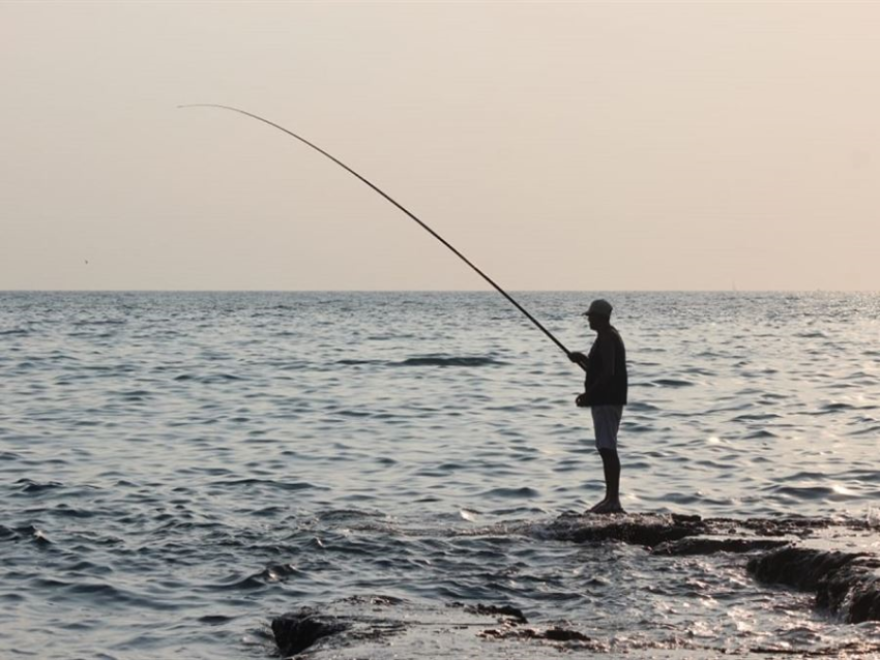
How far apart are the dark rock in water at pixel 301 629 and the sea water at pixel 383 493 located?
16 cm

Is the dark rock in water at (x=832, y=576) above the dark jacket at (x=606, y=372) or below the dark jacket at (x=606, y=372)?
below

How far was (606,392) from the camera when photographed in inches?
423

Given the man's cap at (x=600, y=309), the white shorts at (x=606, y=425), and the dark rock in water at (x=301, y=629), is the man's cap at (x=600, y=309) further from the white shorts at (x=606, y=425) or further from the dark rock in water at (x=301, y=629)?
the dark rock in water at (x=301, y=629)

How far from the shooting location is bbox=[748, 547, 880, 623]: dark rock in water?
6.89 m

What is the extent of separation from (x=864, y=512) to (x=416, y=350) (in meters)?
26.8

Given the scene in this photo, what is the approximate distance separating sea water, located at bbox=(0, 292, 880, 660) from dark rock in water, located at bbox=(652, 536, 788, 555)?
0.18 m

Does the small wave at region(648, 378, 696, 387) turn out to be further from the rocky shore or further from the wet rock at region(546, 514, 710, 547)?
the wet rock at region(546, 514, 710, 547)

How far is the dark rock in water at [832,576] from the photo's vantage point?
689 centimetres

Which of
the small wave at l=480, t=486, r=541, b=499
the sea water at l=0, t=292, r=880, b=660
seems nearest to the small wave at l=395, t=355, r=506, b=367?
the sea water at l=0, t=292, r=880, b=660

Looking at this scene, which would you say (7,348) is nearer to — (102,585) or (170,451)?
(170,451)

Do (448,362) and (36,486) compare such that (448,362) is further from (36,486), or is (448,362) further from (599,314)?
(599,314)

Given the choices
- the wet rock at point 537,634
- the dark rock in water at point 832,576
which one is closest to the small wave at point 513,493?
the dark rock in water at point 832,576

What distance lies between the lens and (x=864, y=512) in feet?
37.6

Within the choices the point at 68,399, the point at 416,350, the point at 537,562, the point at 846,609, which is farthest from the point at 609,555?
the point at 416,350
